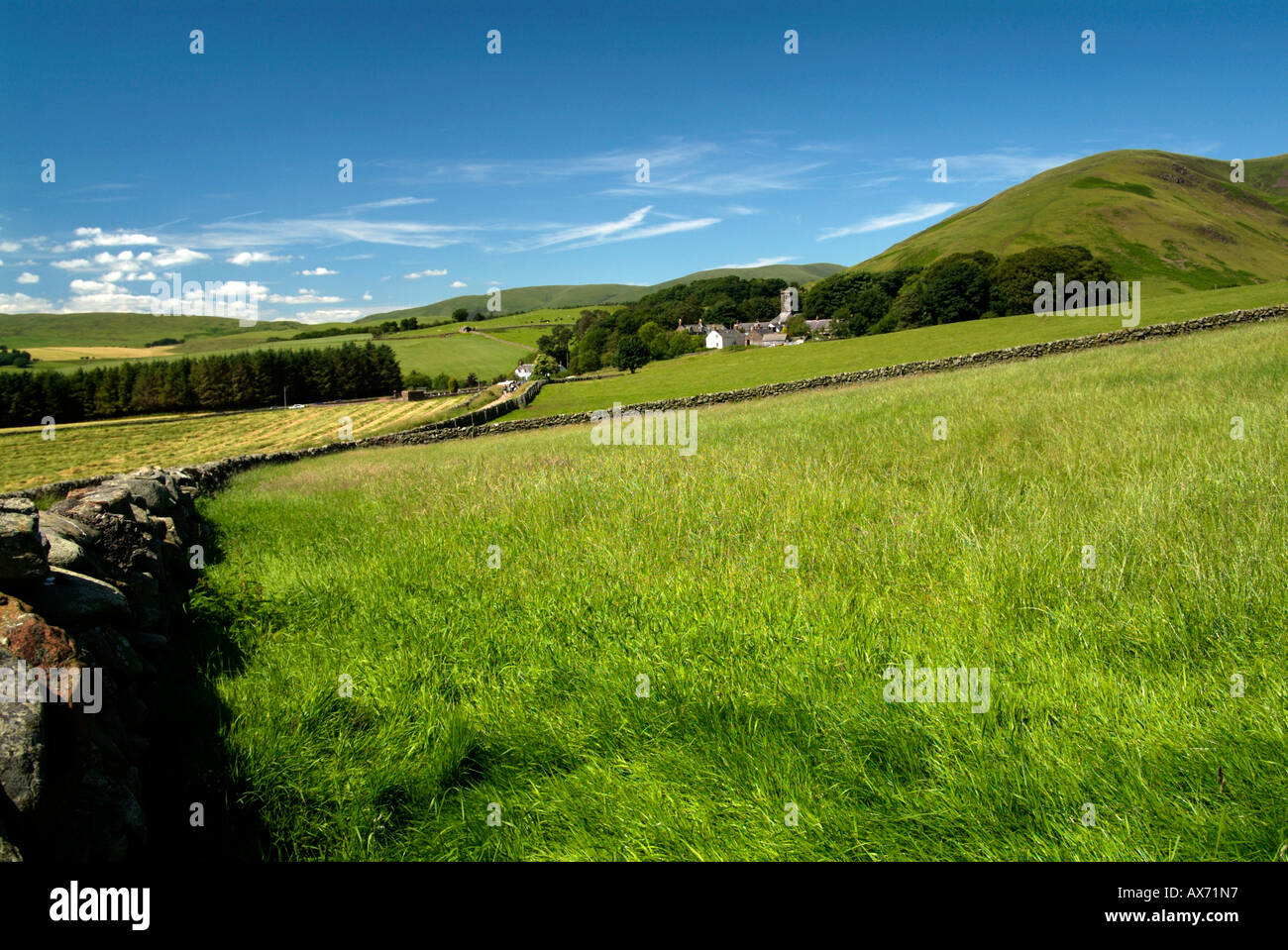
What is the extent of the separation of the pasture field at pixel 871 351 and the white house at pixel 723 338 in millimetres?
73953

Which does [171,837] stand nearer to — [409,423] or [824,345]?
[409,423]

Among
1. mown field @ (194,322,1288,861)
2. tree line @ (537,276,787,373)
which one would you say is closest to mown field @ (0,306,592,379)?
tree line @ (537,276,787,373)

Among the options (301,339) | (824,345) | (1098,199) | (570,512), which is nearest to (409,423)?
(824,345)

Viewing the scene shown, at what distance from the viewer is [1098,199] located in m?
133

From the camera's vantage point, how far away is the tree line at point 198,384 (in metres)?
73.7

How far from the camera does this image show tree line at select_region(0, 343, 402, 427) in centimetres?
7369

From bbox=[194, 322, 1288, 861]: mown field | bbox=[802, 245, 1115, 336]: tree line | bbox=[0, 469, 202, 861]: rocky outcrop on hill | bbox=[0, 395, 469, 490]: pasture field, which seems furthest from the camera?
bbox=[802, 245, 1115, 336]: tree line

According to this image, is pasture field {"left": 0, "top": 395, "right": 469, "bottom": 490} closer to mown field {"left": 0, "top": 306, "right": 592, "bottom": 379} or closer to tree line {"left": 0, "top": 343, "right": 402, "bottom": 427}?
tree line {"left": 0, "top": 343, "right": 402, "bottom": 427}

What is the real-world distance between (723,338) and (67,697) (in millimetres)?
137231

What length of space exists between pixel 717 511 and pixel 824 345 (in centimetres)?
5049

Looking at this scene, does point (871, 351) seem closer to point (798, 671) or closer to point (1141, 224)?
point (798, 671)

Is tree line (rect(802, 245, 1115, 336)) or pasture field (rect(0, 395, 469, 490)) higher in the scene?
tree line (rect(802, 245, 1115, 336))

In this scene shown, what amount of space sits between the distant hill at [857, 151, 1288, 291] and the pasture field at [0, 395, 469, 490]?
117m
